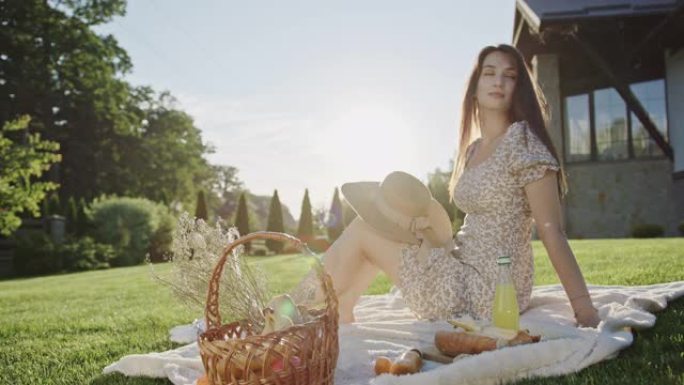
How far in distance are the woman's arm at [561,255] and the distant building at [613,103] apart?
10262mm

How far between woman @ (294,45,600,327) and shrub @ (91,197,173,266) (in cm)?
1913

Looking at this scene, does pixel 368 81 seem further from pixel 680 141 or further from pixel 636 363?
pixel 636 363

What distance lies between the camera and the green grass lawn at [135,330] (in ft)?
7.61

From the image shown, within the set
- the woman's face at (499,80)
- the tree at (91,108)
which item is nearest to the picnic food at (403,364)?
the woman's face at (499,80)

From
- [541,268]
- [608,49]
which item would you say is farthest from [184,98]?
[541,268]

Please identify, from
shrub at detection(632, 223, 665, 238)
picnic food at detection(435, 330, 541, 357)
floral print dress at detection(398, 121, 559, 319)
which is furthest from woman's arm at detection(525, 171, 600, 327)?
shrub at detection(632, 223, 665, 238)

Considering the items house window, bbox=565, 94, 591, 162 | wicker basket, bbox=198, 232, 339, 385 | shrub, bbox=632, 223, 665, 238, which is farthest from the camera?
house window, bbox=565, 94, 591, 162

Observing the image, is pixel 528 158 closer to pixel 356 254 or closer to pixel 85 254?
pixel 356 254

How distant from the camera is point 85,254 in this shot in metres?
19.6

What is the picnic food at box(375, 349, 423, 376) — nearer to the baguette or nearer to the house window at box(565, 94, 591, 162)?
the baguette

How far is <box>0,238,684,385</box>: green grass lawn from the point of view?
2.32 metres

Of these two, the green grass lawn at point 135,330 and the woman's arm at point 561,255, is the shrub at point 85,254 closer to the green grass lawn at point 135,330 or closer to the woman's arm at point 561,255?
the green grass lawn at point 135,330

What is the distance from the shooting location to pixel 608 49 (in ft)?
47.0

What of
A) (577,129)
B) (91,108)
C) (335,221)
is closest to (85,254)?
(335,221)
